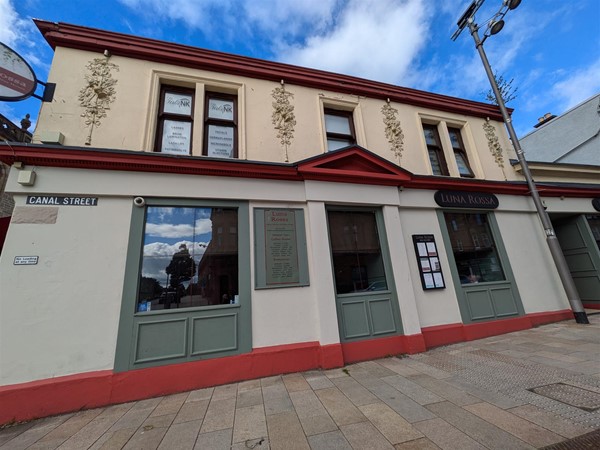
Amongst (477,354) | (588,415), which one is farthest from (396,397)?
(477,354)

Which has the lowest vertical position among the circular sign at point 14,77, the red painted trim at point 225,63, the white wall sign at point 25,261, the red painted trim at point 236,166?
the white wall sign at point 25,261

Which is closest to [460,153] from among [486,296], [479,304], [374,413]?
[486,296]

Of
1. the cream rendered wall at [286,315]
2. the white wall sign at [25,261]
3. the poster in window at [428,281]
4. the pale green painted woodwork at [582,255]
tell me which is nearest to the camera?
the white wall sign at [25,261]

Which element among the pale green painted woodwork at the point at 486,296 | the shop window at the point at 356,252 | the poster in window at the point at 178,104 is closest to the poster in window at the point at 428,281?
the pale green painted woodwork at the point at 486,296

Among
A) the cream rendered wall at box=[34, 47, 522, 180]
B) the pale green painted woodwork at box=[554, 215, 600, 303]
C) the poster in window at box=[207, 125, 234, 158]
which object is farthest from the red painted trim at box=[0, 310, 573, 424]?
the pale green painted woodwork at box=[554, 215, 600, 303]

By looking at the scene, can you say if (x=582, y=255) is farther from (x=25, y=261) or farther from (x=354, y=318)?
(x=25, y=261)

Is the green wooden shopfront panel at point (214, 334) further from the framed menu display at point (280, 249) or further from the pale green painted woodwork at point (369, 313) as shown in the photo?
the pale green painted woodwork at point (369, 313)

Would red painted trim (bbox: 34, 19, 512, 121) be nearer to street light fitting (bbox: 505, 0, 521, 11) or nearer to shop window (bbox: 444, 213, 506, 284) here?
street light fitting (bbox: 505, 0, 521, 11)

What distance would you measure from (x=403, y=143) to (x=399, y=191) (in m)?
1.64

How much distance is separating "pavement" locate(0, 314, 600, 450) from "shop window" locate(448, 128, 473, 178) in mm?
5023

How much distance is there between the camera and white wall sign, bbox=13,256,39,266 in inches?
157

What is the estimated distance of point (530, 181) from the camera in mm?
7070

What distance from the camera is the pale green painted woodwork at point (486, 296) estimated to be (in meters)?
6.11

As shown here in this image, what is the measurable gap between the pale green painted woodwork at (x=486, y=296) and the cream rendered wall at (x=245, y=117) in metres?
2.40
